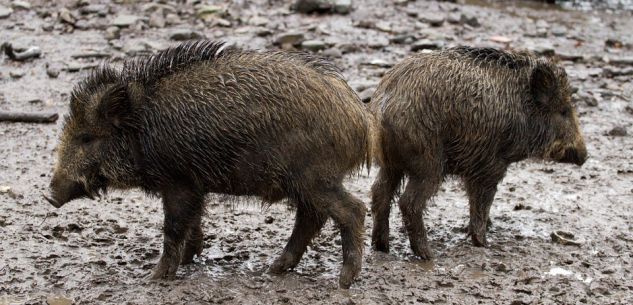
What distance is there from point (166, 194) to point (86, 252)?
0.99 metres

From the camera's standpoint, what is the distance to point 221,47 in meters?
6.24

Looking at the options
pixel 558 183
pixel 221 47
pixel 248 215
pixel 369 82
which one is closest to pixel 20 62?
pixel 369 82

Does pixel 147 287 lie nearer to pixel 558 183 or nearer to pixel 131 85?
pixel 131 85

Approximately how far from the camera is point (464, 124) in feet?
21.5

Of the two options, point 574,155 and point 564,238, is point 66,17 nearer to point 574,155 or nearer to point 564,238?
point 574,155

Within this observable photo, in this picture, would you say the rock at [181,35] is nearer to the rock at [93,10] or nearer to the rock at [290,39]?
the rock at [290,39]

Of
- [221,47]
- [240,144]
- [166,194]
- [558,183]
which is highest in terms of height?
[221,47]

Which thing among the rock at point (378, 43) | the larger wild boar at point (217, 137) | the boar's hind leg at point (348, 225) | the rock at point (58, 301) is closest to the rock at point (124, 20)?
the rock at point (378, 43)

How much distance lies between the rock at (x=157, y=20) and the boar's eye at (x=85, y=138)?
260 inches

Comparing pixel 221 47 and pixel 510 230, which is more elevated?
pixel 221 47

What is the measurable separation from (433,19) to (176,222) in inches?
315

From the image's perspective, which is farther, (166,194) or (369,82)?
(369,82)

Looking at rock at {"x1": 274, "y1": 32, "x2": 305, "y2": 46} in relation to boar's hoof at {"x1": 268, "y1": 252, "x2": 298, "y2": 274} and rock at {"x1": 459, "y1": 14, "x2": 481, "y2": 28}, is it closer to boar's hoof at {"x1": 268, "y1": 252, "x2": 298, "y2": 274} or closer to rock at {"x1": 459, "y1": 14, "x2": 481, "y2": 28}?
rock at {"x1": 459, "y1": 14, "x2": 481, "y2": 28}

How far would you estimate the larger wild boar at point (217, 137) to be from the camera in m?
5.76
